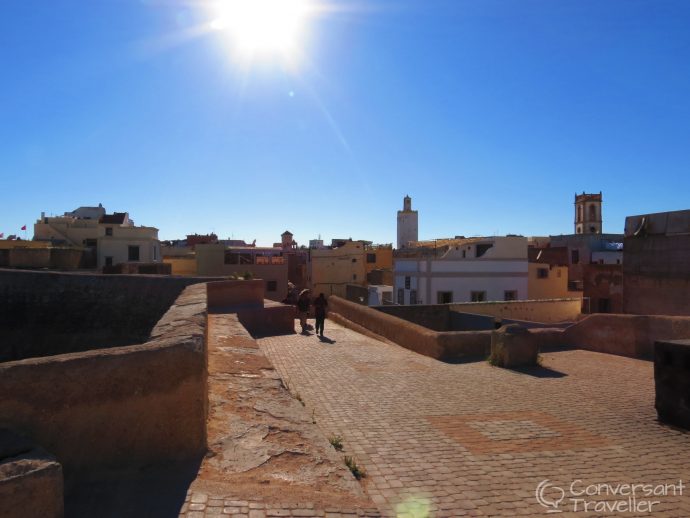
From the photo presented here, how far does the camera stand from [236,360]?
6387 millimetres

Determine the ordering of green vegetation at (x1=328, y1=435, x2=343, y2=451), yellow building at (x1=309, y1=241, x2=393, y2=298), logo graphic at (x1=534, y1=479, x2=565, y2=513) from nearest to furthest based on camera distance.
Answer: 1. logo graphic at (x1=534, y1=479, x2=565, y2=513)
2. green vegetation at (x1=328, y1=435, x2=343, y2=451)
3. yellow building at (x1=309, y1=241, x2=393, y2=298)

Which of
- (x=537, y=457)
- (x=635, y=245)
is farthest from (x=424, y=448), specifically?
(x=635, y=245)

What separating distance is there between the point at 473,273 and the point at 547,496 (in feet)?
93.3

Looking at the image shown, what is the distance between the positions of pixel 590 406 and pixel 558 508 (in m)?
3.65

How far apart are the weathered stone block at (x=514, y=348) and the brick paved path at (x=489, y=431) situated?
0.35 meters

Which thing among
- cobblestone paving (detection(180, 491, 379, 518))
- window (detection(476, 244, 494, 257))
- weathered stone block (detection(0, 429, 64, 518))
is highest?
window (detection(476, 244, 494, 257))

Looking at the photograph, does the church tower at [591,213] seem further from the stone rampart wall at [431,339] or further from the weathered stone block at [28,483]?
the weathered stone block at [28,483]

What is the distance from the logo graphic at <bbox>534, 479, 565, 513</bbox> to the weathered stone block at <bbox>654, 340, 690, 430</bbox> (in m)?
3.22

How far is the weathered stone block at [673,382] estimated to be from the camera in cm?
634

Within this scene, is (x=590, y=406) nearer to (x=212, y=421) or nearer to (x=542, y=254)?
(x=212, y=421)

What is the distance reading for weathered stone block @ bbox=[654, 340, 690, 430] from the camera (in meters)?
6.34

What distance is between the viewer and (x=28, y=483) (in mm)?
2490

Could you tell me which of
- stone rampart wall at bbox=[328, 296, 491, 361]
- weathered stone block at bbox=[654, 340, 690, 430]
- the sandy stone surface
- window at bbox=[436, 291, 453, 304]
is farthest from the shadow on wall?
window at bbox=[436, 291, 453, 304]

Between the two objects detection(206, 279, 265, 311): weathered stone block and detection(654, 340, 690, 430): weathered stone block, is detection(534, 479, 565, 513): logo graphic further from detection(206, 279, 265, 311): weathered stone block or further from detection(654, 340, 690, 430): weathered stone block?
detection(206, 279, 265, 311): weathered stone block
